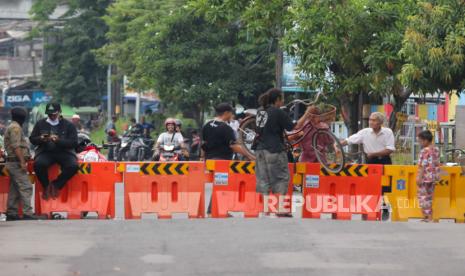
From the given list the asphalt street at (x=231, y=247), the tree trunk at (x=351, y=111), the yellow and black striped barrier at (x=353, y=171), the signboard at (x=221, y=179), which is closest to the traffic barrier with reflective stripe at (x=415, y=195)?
the yellow and black striped barrier at (x=353, y=171)

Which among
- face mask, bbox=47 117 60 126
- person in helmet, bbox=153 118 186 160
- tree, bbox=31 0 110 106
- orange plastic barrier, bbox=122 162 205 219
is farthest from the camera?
tree, bbox=31 0 110 106

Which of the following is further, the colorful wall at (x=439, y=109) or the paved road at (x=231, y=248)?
the colorful wall at (x=439, y=109)

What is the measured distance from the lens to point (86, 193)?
16.5 m

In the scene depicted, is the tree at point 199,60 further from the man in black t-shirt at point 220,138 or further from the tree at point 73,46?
the man in black t-shirt at point 220,138

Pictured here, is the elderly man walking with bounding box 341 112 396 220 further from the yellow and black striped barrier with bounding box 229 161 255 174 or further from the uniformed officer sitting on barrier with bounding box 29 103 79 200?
the uniformed officer sitting on barrier with bounding box 29 103 79 200

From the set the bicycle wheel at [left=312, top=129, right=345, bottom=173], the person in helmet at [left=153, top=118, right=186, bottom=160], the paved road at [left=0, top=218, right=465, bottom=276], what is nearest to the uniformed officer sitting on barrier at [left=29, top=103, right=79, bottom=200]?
the paved road at [left=0, top=218, right=465, bottom=276]

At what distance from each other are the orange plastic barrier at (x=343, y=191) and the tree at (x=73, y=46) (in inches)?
1801

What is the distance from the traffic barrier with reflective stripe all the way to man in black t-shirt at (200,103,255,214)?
2213 mm

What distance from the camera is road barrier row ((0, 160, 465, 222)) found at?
53.4 ft

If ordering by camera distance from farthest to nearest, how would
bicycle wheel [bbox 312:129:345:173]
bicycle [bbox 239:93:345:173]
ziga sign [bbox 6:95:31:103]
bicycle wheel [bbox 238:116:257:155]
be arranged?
1. ziga sign [bbox 6:95:31:103]
2. bicycle wheel [bbox 238:116:257:155]
3. bicycle wheel [bbox 312:129:345:173]
4. bicycle [bbox 239:93:345:173]

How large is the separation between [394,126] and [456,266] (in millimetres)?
16803

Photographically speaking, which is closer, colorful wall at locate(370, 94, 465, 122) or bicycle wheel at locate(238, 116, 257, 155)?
bicycle wheel at locate(238, 116, 257, 155)

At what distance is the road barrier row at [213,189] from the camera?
53.4 ft

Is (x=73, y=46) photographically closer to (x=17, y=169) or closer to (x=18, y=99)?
(x=18, y=99)
